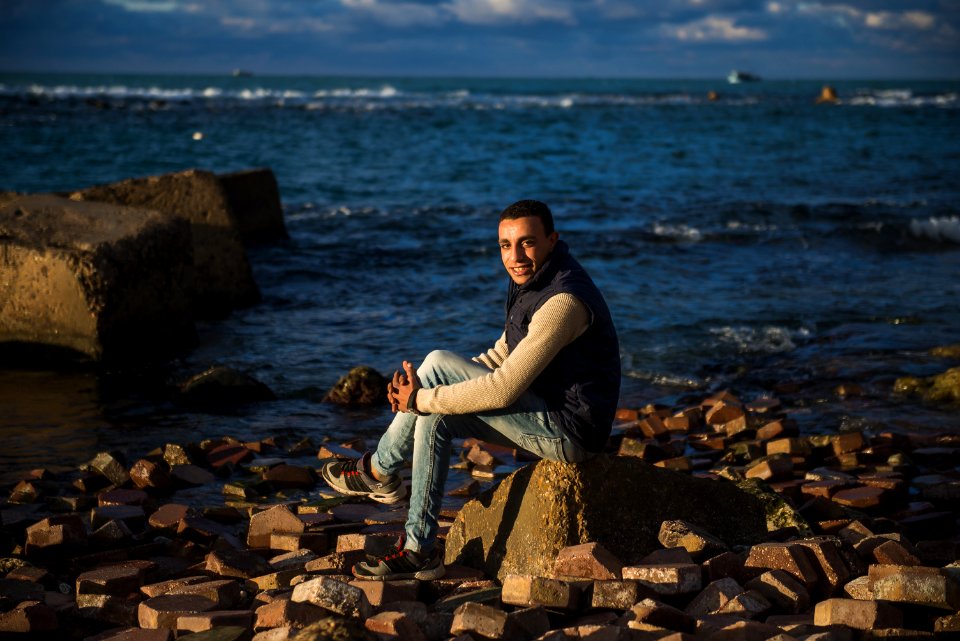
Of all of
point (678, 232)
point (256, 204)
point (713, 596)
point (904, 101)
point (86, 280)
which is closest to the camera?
point (713, 596)

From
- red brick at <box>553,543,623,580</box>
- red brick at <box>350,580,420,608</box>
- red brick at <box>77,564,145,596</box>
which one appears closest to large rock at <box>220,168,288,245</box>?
red brick at <box>77,564,145,596</box>

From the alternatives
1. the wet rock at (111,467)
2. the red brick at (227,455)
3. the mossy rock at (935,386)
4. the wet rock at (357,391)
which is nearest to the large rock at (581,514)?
the red brick at (227,455)

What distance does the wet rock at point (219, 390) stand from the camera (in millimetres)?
8008

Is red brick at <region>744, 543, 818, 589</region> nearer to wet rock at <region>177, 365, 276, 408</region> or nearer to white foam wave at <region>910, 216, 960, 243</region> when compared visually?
wet rock at <region>177, 365, 276, 408</region>

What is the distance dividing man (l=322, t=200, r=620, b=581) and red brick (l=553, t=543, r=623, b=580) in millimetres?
444

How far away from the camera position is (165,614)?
12.4 feet

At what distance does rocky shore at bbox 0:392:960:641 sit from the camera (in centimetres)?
352

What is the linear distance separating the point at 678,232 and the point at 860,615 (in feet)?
43.9

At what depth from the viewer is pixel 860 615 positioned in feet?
11.3

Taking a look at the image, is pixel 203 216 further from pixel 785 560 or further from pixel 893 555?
pixel 893 555

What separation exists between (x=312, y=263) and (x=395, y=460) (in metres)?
9.69

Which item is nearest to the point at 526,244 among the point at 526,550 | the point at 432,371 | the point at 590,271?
the point at 432,371

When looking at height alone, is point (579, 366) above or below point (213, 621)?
above

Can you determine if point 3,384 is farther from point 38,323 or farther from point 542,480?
point 542,480
